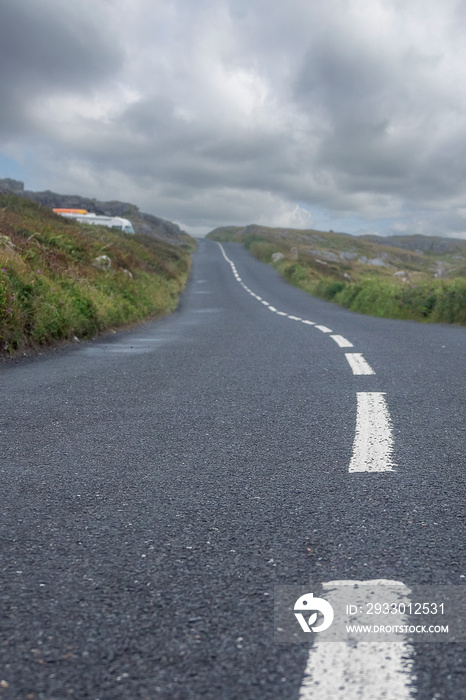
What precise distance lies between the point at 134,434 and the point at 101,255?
16067 mm

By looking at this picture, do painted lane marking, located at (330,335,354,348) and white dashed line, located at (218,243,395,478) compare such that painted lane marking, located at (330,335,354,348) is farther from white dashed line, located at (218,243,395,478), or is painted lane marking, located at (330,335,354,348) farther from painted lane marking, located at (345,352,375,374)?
white dashed line, located at (218,243,395,478)

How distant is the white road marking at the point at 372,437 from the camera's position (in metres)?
3.89

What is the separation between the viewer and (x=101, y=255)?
793 inches

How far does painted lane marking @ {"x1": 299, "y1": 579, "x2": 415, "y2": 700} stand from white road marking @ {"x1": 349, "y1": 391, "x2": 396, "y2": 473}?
1.77m

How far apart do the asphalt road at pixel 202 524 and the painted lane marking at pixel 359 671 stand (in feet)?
0.06

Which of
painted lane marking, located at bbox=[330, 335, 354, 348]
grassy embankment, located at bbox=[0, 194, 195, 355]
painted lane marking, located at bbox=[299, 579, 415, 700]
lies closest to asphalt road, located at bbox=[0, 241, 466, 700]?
painted lane marking, located at bbox=[299, 579, 415, 700]

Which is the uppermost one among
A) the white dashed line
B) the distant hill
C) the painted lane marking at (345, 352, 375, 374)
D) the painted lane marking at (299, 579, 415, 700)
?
the distant hill

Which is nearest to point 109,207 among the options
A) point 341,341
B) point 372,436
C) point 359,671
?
point 341,341

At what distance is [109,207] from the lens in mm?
97688

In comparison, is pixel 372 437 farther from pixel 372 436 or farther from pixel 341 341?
pixel 341 341

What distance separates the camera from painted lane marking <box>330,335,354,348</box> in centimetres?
1040

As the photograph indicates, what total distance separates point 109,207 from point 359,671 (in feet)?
328

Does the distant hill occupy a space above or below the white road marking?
above

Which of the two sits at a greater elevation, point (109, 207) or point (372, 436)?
point (109, 207)
